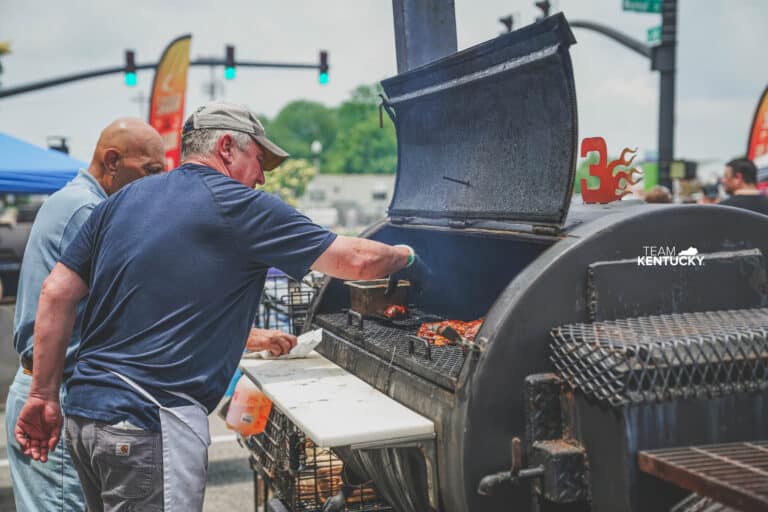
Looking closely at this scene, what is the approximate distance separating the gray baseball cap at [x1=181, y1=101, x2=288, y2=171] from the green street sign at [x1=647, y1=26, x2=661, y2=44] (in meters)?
8.92

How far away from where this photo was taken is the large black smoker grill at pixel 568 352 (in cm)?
218

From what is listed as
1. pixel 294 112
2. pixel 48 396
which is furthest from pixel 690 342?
pixel 294 112

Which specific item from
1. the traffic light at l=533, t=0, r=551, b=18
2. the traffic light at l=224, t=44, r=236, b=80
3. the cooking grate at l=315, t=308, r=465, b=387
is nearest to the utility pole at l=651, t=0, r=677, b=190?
the traffic light at l=533, t=0, r=551, b=18

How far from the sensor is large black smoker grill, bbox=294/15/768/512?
2.18 meters

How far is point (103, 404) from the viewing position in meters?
2.33

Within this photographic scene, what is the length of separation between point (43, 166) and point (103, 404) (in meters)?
7.24

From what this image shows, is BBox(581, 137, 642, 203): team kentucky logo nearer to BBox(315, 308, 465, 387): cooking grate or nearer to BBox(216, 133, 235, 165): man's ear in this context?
BBox(315, 308, 465, 387): cooking grate

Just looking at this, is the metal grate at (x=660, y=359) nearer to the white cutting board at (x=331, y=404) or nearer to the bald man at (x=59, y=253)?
the white cutting board at (x=331, y=404)

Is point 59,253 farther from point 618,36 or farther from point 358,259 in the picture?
point 618,36

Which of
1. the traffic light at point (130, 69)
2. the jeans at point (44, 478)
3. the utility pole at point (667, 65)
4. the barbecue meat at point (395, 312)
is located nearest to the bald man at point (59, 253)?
the jeans at point (44, 478)

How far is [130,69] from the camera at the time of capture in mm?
15836

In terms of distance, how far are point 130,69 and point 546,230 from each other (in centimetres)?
1508

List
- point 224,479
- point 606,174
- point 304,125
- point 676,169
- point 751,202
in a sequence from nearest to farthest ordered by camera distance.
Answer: point 606,174, point 224,479, point 751,202, point 676,169, point 304,125

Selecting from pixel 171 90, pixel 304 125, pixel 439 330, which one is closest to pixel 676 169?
pixel 171 90
